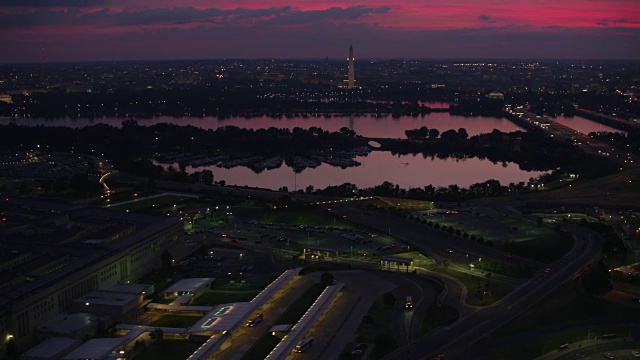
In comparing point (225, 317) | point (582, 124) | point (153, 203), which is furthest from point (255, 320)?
point (582, 124)

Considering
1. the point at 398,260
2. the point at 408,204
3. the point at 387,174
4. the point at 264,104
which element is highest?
the point at 264,104

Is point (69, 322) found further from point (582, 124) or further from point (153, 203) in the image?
point (582, 124)

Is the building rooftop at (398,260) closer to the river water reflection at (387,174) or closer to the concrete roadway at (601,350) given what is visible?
the concrete roadway at (601,350)

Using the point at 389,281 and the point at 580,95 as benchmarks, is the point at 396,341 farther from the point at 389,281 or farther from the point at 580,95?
the point at 580,95

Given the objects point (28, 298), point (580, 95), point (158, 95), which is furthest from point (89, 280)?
point (580, 95)

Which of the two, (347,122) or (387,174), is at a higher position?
(347,122)

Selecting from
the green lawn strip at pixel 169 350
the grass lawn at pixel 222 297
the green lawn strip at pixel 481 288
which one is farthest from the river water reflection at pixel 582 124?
the green lawn strip at pixel 169 350
